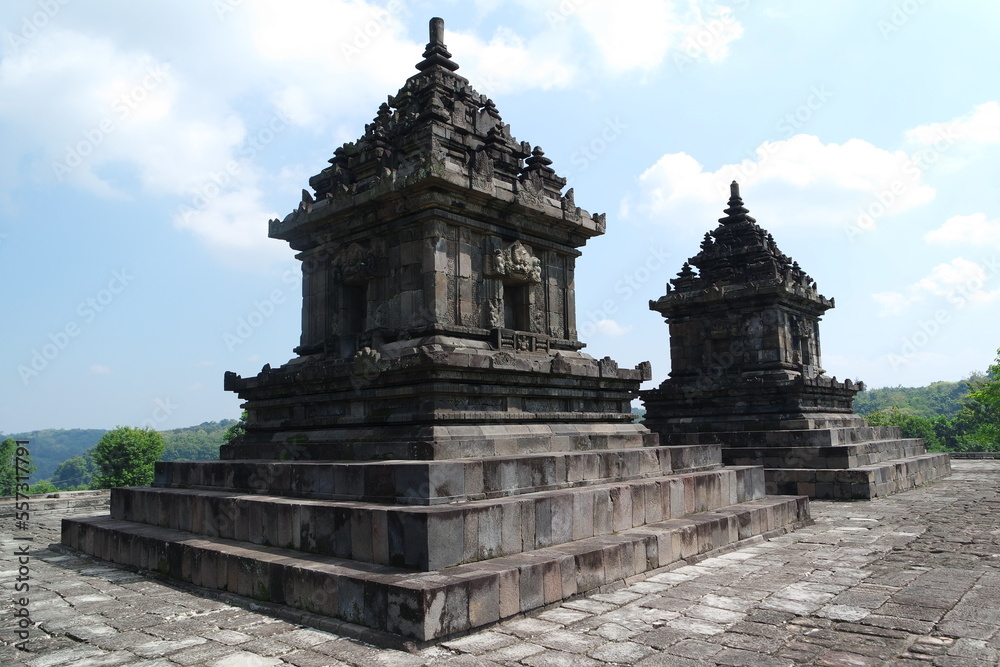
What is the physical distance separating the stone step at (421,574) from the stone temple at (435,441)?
0.09ft

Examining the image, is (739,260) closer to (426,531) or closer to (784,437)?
(784,437)

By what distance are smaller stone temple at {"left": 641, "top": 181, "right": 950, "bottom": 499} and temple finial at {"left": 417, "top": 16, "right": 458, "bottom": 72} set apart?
12.1 m

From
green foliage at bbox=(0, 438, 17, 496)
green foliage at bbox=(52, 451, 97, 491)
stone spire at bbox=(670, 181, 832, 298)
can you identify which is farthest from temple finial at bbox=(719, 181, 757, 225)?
green foliage at bbox=(52, 451, 97, 491)

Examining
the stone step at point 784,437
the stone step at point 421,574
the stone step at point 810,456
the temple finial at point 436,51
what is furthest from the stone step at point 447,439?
the stone step at point 784,437

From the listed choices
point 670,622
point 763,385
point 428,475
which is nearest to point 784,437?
point 763,385

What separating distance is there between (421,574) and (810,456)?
14018 millimetres

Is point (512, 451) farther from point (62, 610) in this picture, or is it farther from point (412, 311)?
point (62, 610)

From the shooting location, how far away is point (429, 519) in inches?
258

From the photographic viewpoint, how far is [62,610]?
739 centimetres

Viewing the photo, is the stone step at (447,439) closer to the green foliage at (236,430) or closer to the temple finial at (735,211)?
the green foliage at (236,430)

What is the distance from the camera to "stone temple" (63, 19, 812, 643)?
688 centimetres

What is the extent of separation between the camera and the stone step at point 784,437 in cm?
1784

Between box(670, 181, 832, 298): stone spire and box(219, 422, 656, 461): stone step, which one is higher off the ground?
box(670, 181, 832, 298): stone spire

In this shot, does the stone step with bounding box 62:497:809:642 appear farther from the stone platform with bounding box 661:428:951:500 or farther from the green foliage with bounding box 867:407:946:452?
the green foliage with bounding box 867:407:946:452
